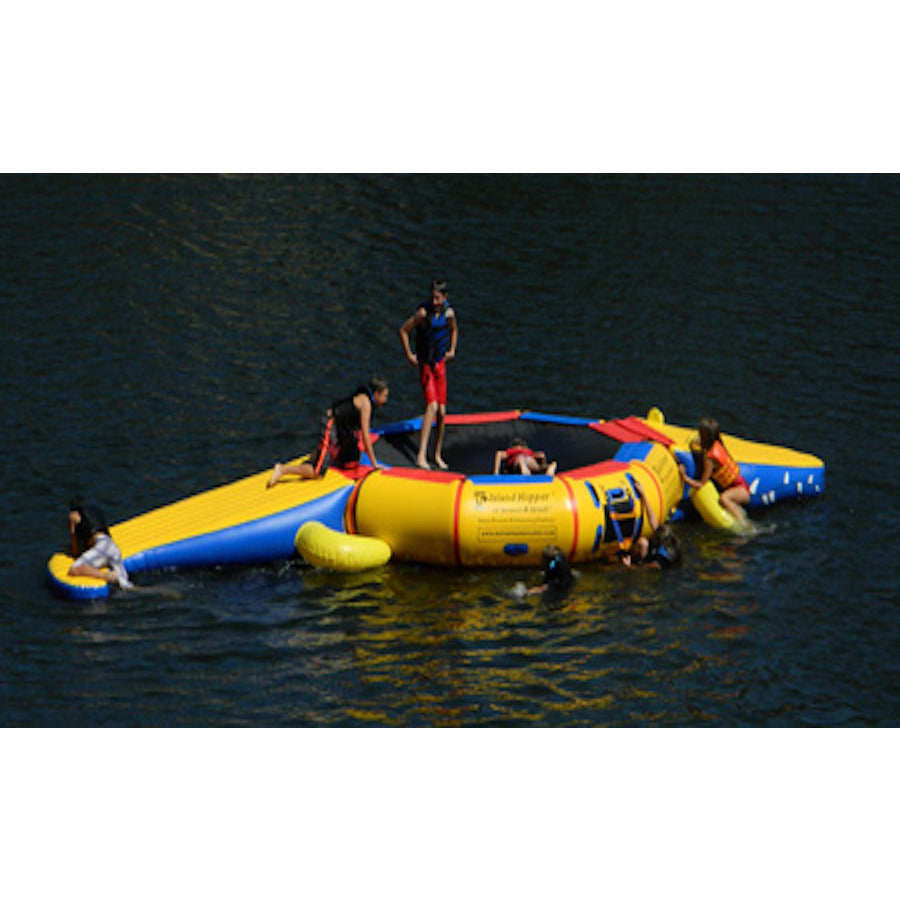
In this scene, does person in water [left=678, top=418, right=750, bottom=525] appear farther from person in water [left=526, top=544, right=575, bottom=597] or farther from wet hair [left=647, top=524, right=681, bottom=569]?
person in water [left=526, top=544, right=575, bottom=597]

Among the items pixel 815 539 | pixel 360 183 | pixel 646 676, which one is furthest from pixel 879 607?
pixel 360 183

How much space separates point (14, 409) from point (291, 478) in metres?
6.17

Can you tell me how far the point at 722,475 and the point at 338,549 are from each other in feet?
16.3

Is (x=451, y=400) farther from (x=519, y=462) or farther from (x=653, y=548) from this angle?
(x=653, y=548)

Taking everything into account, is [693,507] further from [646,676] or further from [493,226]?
[493,226]

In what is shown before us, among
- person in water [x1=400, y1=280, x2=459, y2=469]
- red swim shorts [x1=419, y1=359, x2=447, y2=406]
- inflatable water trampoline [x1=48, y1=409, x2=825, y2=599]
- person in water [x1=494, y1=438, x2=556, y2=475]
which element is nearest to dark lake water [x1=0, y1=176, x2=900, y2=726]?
inflatable water trampoline [x1=48, y1=409, x2=825, y2=599]

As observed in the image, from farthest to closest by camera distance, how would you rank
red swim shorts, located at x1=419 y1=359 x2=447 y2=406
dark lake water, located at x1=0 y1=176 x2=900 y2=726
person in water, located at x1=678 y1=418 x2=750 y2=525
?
red swim shorts, located at x1=419 y1=359 x2=447 y2=406
person in water, located at x1=678 y1=418 x2=750 y2=525
dark lake water, located at x1=0 y1=176 x2=900 y2=726

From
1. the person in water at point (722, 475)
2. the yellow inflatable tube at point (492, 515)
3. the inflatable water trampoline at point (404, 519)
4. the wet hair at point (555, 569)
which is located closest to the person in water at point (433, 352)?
the inflatable water trampoline at point (404, 519)

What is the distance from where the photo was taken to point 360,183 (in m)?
35.3

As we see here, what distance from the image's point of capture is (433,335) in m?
20.7

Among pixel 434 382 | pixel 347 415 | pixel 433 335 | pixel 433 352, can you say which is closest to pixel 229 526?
pixel 347 415

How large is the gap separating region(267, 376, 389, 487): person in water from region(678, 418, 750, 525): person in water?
3.94 meters

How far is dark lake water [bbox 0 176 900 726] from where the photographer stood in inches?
667

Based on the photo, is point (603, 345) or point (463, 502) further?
point (603, 345)
